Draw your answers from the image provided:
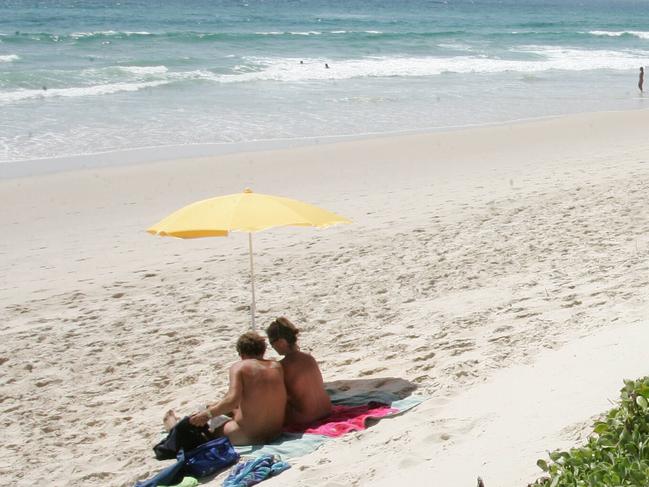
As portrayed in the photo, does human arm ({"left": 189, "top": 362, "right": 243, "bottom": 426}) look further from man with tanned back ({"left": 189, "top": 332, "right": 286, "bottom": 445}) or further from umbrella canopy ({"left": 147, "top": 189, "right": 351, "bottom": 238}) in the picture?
umbrella canopy ({"left": 147, "top": 189, "right": 351, "bottom": 238})

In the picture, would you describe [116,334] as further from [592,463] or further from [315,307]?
[592,463]

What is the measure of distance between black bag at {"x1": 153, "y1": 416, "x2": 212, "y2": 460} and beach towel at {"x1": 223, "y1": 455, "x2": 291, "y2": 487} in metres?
0.53

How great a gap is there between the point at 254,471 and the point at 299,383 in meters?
1.04

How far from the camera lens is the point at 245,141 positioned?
64.8ft

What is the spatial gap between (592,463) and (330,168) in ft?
42.7

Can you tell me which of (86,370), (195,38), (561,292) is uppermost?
(195,38)

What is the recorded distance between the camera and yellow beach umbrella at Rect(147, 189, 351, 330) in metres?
7.00

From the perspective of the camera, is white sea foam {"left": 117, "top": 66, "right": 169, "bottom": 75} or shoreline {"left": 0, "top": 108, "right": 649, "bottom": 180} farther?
white sea foam {"left": 117, "top": 66, "right": 169, "bottom": 75}

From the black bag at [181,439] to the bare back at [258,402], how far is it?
0.25 metres

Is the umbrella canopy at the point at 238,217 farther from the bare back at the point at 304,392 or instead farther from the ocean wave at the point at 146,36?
the ocean wave at the point at 146,36

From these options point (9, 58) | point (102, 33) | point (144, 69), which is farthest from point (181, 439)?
point (102, 33)

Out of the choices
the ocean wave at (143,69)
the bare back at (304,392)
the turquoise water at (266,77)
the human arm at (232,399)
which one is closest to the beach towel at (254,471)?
the human arm at (232,399)

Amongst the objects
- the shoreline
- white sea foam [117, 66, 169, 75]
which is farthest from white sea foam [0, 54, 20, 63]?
the shoreline

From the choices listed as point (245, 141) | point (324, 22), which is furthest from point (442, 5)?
point (245, 141)
